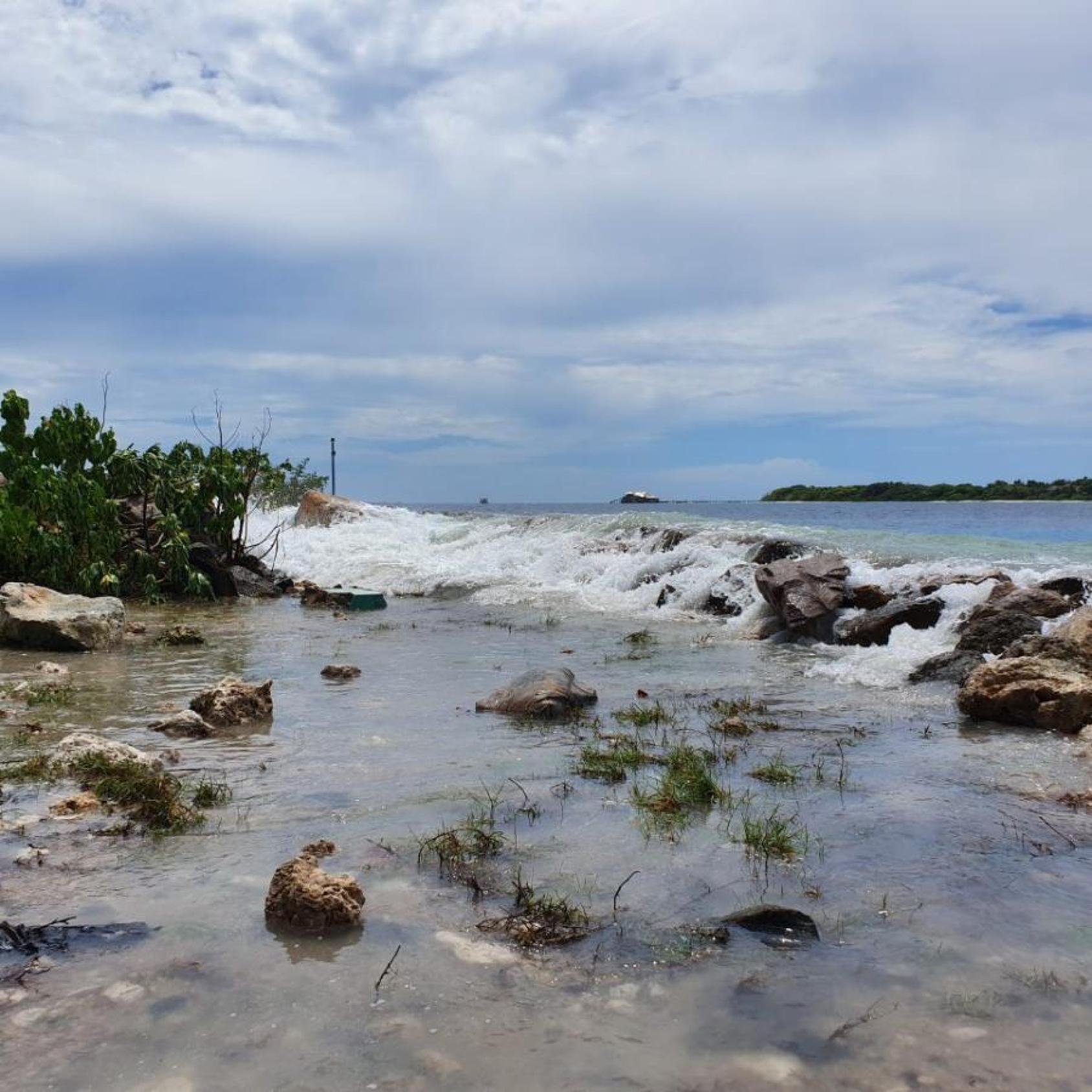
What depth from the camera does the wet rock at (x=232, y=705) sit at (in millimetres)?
6656

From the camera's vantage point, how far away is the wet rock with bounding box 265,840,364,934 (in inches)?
132

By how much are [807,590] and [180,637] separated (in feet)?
24.8

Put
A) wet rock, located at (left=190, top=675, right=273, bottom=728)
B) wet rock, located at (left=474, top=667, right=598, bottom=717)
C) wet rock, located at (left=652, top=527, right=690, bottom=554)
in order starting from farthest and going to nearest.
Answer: wet rock, located at (left=652, top=527, right=690, bottom=554)
wet rock, located at (left=474, top=667, right=598, bottom=717)
wet rock, located at (left=190, top=675, right=273, bottom=728)

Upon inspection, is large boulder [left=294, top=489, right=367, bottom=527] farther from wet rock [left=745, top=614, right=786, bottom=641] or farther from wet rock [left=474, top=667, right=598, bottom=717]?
wet rock [left=474, top=667, right=598, bottom=717]

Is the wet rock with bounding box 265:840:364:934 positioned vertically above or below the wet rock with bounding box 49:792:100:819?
above

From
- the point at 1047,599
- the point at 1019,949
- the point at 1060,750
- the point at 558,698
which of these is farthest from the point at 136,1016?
the point at 1047,599

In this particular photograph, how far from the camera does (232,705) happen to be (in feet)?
22.1

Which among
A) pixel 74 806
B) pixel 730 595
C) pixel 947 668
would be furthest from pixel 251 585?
pixel 74 806

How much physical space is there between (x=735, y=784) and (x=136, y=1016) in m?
3.37

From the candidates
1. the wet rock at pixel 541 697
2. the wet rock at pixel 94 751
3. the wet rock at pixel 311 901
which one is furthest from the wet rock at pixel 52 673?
the wet rock at pixel 311 901

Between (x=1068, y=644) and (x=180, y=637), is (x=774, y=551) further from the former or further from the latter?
(x=180, y=637)

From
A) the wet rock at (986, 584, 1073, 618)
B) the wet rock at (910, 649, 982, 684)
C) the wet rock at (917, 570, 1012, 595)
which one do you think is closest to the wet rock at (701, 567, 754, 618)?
the wet rock at (917, 570, 1012, 595)

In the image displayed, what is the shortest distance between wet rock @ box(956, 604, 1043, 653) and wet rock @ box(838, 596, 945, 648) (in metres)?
1.76

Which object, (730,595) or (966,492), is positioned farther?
(966,492)
